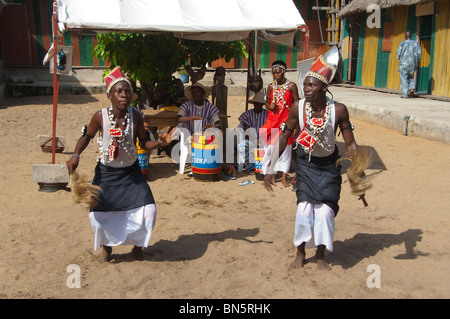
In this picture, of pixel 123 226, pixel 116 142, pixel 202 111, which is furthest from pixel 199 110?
pixel 123 226

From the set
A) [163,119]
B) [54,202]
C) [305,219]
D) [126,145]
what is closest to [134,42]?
[163,119]

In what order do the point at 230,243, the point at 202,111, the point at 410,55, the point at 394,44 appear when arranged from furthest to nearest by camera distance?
1. the point at 394,44
2. the point at 410,55
3. the point at 202,111
4. the point at 230,243

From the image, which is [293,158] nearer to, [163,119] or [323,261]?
[163,119]

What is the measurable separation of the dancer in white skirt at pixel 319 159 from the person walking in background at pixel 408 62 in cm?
1070

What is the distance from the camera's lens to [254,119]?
7.94 metres

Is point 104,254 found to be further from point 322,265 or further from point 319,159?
point 319,159

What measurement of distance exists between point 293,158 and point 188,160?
172 cm

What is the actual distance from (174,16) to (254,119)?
2.04 meters

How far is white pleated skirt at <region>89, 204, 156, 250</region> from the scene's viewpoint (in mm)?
4305

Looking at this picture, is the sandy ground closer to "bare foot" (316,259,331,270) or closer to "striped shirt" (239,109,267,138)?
"bare foot" (316,259,331,270)

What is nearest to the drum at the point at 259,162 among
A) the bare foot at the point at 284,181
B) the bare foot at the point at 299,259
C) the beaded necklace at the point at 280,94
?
the bare foot at the point at 284,181

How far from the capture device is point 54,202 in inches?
248

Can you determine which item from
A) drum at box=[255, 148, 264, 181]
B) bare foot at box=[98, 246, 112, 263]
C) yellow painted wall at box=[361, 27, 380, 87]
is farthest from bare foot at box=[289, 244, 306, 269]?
yellow painted wall at box=[361, 27, 380, 87]

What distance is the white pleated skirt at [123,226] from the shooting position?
430 centimetres
